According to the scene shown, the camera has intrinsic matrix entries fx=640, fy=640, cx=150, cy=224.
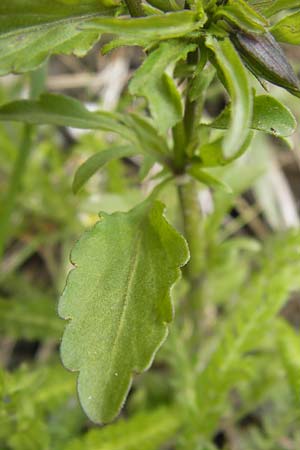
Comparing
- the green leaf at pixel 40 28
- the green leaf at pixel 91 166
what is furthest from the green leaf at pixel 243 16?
the green leaf at pixel 91 166

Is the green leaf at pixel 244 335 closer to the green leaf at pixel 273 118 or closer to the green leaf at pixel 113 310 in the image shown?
the green leaf at pixel 113 310

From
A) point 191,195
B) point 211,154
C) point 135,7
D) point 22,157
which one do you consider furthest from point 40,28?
point 22,157

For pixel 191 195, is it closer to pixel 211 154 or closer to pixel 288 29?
pixel 211 154

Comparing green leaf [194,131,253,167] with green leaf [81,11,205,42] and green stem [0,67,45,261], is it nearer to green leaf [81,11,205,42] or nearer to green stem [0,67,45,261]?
green leaf [81,11,205,42]

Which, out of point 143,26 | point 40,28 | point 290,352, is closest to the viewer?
point 143,26

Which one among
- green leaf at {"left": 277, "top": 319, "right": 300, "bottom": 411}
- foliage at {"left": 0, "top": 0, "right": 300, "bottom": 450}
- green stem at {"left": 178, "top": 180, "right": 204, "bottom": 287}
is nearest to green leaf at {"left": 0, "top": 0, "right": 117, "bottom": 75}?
foliage at {"left": 0, "top": 0, "right": 300, "bottom": 450}

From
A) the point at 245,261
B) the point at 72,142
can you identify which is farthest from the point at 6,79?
the point at 245,261

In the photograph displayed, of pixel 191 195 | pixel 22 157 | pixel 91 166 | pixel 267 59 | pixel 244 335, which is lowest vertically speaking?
pixel 244 335
